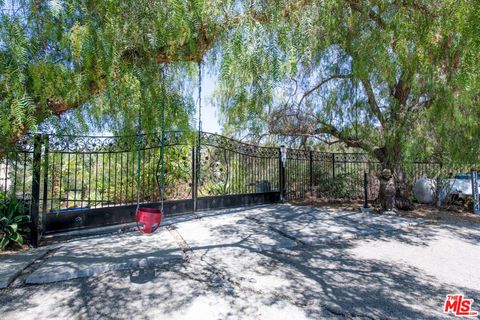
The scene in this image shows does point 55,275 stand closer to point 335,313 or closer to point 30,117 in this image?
point 30,117

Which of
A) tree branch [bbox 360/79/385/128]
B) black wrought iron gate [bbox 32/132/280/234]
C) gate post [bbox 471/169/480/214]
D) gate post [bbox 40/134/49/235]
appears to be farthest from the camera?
gate post [bbox 471/169/480/214]

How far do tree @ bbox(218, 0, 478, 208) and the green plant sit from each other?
11.9ft

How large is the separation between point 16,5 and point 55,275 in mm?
2820

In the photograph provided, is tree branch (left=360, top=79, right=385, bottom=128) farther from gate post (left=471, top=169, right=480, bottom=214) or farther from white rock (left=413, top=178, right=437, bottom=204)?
white rock (left=413, top=178, right=437, bottom=204)

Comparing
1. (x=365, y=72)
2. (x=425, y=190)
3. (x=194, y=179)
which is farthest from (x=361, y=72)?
(x=425, y=190)

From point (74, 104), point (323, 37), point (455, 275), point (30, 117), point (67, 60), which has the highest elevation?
point (323, 37)

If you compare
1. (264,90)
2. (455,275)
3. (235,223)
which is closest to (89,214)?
(235,223)

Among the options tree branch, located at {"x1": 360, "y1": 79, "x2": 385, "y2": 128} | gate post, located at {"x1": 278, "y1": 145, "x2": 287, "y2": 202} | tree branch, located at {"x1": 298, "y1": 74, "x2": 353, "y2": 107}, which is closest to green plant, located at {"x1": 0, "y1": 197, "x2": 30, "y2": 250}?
gate post, located at {"x1": 278, "y1": 145, "x2": 287, "y2": 202}

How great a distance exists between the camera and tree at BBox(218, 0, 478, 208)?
2600 millimetres

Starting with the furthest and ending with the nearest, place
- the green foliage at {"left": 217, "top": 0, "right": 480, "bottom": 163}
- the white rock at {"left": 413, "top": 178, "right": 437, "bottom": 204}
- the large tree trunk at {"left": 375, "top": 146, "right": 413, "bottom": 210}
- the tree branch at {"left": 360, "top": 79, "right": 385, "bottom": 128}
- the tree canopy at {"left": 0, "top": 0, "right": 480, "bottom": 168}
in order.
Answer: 1. the white rock at {"left": 413, "top": 178, "right": 437, "bottom": 204}
2. the large tree trunk at {"left": 375, "top": 146, "right": 413, "bottom": 210}
3. the tree branch at {"left": 360, "top": 79, "right": 385, "bottom": 128}
4. the green foliage at {"left": 217, "top": 0, "right": 480, "bottom": 163}
5. the tree canopy at {"left": 0, "top": 0, "right": 480, "bottom": 168}

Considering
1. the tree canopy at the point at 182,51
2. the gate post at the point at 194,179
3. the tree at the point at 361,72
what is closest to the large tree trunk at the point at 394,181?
the tree at the point at 361,72

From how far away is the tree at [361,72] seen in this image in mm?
2600

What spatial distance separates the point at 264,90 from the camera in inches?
105

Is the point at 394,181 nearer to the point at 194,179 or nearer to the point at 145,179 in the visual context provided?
the point at 194,179
